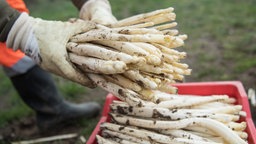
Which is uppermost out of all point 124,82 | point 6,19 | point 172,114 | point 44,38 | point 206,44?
point 206,44

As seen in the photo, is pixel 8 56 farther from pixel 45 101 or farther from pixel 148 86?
pixel 148 86

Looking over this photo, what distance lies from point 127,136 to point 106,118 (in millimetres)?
346

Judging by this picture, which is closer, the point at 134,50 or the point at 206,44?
the point at 134,50

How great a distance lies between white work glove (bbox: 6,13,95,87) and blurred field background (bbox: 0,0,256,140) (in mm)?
1211

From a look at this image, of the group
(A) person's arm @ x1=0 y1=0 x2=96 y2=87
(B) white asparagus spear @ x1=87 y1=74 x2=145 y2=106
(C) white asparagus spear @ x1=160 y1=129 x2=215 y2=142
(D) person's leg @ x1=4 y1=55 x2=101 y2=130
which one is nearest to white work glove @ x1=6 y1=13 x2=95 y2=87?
(A) person's arm @ x1=0 y1=0 x2=96 y2=87

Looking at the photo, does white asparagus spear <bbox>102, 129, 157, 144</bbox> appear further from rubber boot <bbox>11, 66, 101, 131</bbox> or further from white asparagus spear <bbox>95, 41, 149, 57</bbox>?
rubber boot <bbox>11, 66, 101, 131</bbox>

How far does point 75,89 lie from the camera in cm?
371

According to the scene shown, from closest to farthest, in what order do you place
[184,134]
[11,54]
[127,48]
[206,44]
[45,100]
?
[127,48]
[184,134]
[11,54]
[45,100]
[206,44]

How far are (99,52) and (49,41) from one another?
0.32 m

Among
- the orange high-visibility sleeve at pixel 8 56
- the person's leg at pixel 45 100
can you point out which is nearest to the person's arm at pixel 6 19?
the orange high-visibility sleeve at pixel 8 56

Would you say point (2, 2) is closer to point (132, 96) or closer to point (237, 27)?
point (132, 96)

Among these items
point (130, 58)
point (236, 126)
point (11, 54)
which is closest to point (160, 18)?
point (130, 58)

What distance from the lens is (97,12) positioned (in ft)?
7.32

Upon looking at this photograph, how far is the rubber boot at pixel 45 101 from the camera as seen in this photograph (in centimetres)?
299
